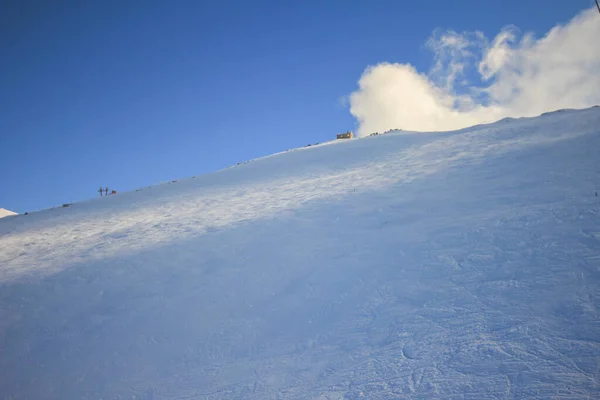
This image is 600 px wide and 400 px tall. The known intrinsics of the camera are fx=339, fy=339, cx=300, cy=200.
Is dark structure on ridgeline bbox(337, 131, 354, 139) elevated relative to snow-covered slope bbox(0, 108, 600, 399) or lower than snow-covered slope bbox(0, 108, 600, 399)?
elevated

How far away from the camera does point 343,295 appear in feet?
17.5

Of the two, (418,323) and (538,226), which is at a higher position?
(538,226)

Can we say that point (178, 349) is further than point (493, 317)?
Yes

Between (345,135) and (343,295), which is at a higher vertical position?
(345,135)

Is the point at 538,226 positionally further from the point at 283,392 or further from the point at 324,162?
the point at 324,162

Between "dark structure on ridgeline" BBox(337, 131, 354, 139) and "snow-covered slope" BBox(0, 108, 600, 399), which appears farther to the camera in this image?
"dark structure on ridgeline" BBox(337, 131, 354, 139)

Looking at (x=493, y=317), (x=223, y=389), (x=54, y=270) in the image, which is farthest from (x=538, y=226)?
(x=54, y=270)

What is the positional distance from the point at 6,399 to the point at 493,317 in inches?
246

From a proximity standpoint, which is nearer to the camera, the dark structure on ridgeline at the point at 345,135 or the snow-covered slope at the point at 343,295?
the snow-covered slope at the point at 343,295

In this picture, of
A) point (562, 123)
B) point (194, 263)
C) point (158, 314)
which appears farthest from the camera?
point (562, 123)

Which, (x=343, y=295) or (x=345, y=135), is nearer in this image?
(x=343, y=295)

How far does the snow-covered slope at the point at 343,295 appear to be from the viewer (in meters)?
3.67

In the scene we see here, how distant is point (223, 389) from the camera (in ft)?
13.1

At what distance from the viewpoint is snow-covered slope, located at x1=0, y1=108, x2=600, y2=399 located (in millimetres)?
3670
